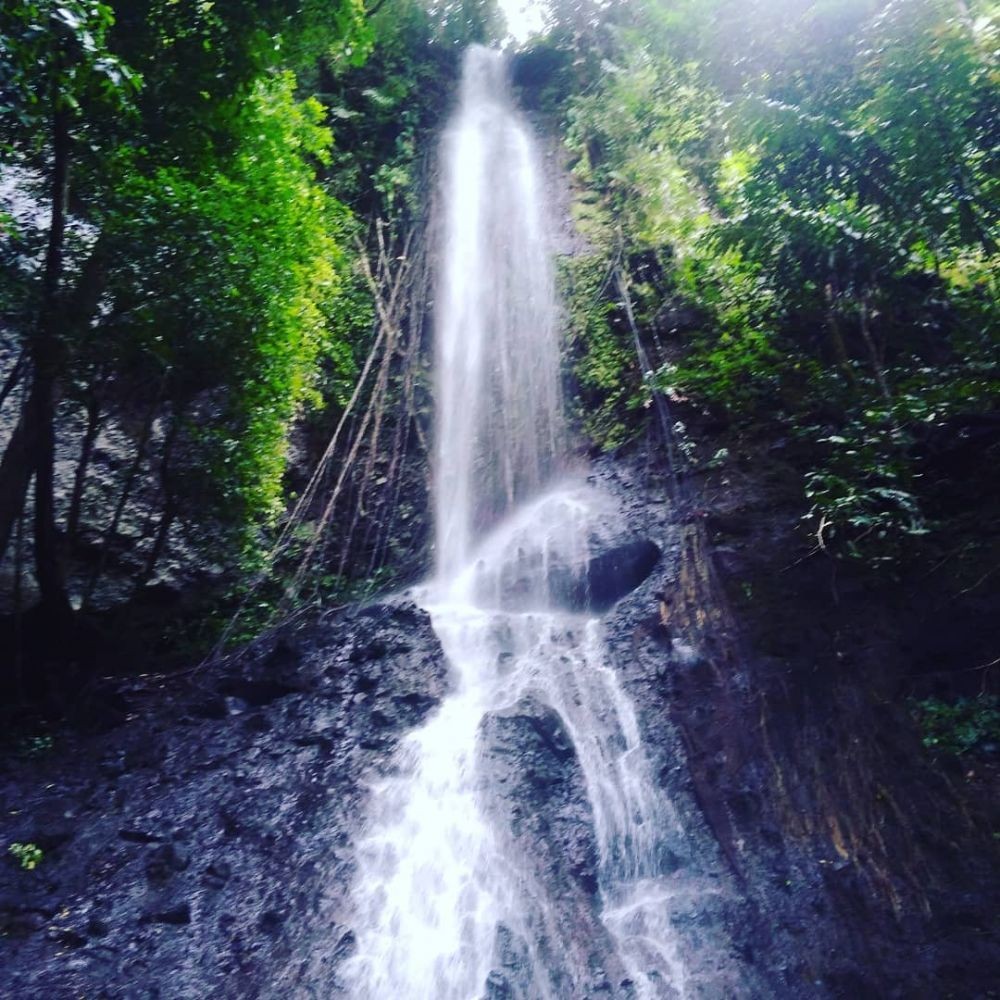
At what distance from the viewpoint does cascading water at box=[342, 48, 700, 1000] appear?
192 inches

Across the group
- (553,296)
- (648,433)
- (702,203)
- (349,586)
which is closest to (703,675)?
(648,433)

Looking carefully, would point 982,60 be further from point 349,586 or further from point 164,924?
point 164,924

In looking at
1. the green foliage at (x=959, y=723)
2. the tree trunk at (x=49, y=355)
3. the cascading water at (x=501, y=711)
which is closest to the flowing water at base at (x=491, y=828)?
the cascading water at (x=501, y=711)

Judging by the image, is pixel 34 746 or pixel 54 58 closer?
pixel 54 58

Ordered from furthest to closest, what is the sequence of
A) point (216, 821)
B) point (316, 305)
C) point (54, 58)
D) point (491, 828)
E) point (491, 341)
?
1. point (491, 341)
2. point (316, 305)
3. point (216, 821)
4. point (491, 828)
5. point (54, 58)

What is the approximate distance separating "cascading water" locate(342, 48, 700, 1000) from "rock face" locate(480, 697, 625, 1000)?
0.02 m

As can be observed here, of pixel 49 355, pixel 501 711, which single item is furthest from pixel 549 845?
pixel 49 355

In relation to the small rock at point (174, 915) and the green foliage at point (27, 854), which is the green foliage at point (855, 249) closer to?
the small rock at point (174, 915)

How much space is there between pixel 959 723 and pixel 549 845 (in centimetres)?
308

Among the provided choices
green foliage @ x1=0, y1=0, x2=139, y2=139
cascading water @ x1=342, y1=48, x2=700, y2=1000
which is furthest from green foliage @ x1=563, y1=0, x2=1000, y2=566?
green foliage @ x1=0, y1=0, x2=139, y2=139

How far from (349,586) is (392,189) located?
743cm

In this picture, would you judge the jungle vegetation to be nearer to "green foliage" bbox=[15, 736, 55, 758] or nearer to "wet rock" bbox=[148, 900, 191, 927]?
"green foliage" bbox=[15, 736, 55, 758]

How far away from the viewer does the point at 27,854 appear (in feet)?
17.3

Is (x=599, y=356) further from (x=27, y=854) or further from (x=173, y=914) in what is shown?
(x=27, y=854)
